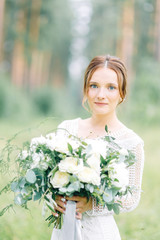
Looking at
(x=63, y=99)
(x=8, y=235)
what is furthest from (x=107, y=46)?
(x=8, y=235)

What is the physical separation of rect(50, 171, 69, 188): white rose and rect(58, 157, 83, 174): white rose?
50 millimetres

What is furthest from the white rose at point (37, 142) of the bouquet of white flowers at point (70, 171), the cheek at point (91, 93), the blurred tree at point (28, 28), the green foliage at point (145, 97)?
the blurred tree at point (28, 28)

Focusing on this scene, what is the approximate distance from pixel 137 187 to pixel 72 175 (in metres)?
0.57

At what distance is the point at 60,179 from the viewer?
2.24m

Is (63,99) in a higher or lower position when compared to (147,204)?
higher

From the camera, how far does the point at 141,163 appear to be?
2631 mm

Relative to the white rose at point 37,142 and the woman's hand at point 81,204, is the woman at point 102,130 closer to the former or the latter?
the woman's hand at point 81,204

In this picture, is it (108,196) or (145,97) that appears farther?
(145,97)

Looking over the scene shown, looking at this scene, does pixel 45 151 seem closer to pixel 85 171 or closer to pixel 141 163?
pixel 85 171

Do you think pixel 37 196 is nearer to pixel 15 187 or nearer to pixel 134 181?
pixel 15 187

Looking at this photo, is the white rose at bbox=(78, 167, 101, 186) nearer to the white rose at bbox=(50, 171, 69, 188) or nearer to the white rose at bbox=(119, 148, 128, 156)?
the white rose at bbox=(50, 171, 69, 188)

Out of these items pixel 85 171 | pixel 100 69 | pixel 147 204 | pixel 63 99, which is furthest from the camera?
pixel 63 99

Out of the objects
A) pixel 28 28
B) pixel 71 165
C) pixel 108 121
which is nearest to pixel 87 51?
pixel 28 28

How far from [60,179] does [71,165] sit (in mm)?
112
